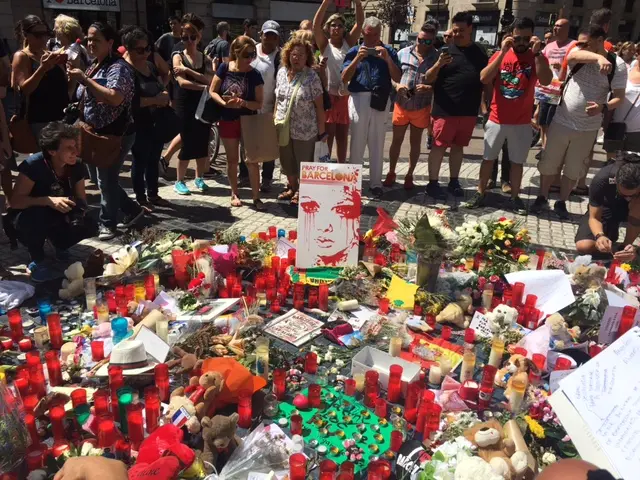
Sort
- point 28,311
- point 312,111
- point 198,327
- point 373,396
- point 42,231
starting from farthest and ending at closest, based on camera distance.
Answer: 1. point 312,111
2. point 42,231
3. point 28,311
4. point 198,327
5. point 373,396

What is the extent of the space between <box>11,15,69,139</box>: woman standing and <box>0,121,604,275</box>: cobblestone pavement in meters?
1.12

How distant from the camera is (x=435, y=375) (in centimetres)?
295

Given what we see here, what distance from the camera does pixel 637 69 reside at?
5941 mm

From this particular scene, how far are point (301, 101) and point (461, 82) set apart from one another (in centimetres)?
197

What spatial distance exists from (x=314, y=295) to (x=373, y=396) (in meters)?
1.16

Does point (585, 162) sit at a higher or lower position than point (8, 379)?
higher

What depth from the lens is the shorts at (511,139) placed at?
→ 5.85 meters

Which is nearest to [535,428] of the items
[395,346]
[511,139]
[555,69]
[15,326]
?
[395,346]

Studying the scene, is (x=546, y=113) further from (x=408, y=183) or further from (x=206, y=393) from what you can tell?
(x=206, y=393)

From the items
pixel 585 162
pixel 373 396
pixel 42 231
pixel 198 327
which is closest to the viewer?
pixel 373 396

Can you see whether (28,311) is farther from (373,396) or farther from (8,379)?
(373,396)

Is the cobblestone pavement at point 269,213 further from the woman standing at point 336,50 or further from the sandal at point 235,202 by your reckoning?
the woman standing at point 336,50

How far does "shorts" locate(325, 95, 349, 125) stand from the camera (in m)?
6.20

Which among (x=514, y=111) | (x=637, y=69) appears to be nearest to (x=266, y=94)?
(x=514, y=111)
